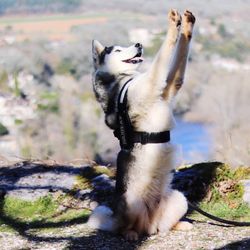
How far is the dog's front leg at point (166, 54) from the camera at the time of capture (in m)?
5.21

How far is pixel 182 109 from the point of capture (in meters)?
43.2

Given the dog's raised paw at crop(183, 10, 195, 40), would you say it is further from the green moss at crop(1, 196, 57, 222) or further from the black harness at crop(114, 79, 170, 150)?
the green moss at crop(1, 196, 57, 222)

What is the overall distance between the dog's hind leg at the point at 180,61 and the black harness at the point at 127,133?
0.40 m

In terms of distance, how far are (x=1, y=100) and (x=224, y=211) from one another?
1540 inches

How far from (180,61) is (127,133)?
0.90 metres

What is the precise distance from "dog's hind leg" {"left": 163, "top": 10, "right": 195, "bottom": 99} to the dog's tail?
54.0 inches

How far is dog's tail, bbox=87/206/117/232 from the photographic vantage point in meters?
5.69

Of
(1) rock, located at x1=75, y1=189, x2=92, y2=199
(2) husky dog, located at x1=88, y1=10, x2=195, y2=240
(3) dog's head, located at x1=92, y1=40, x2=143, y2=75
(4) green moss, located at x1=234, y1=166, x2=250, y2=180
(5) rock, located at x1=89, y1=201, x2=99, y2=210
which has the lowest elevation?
(5) rock, located at x1=89, y1=201, x2=99, y2=210

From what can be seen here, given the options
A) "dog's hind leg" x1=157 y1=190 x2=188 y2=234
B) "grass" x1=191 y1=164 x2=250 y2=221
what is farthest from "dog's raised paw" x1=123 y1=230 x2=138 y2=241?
"grass" x1=191 y1=164 x2=250 y2=221

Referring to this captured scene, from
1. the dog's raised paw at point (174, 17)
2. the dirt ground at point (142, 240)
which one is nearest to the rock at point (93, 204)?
the dirt ground at point (142, 240)

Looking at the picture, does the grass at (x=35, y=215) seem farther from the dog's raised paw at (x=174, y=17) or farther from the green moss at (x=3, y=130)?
the green moss at (x=3, y=130)

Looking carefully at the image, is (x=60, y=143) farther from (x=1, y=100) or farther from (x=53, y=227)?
(x=53, y=227)

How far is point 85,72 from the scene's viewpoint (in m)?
50.0

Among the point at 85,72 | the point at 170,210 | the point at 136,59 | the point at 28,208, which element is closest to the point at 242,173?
the point at 170,210
